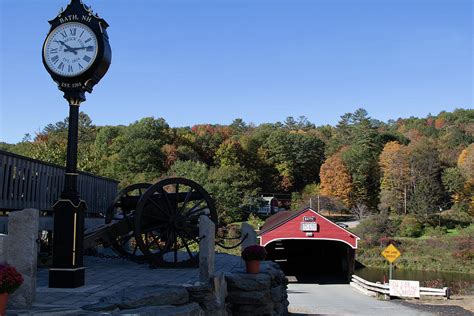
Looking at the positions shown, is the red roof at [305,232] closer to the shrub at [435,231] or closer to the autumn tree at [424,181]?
the shrub at [435,231]

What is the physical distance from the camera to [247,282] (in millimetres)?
9742

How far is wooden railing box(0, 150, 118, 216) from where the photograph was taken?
10.1 meters

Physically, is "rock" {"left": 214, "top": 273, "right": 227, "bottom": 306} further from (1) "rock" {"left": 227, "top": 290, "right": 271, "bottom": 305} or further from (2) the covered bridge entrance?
(2) the covered bridge entrance

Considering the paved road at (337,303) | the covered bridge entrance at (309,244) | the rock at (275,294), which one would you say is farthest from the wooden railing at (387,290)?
the rock at (275,294)

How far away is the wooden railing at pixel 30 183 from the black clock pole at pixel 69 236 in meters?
2.66

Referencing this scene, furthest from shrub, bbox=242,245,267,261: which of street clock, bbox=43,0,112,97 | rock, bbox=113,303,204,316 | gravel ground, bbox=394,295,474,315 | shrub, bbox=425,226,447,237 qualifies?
shrub, bbox=425,226,447,237

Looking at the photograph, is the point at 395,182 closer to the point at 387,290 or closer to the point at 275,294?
the point at 387,290

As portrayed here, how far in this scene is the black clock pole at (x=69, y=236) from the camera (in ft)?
25.0

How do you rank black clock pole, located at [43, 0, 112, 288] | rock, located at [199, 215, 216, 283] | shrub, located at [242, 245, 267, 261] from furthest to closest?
shrub, located at [242, 245, 267, 261], black clock pole, located at [43, 0, 112, 288], rock, located at [199, 215, 216, 283]

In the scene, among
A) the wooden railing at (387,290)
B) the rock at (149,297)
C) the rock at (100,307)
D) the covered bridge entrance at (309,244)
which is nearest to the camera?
the rock at (100,307)

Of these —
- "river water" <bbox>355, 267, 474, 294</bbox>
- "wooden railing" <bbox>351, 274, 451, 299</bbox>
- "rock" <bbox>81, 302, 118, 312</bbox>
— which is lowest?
"river water" <bbox>355, 267, 474, 294</bbox>

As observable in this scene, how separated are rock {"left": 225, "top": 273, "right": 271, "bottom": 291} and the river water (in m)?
20.2

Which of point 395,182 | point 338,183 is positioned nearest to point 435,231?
point 395,182

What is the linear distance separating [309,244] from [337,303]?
641 inches
